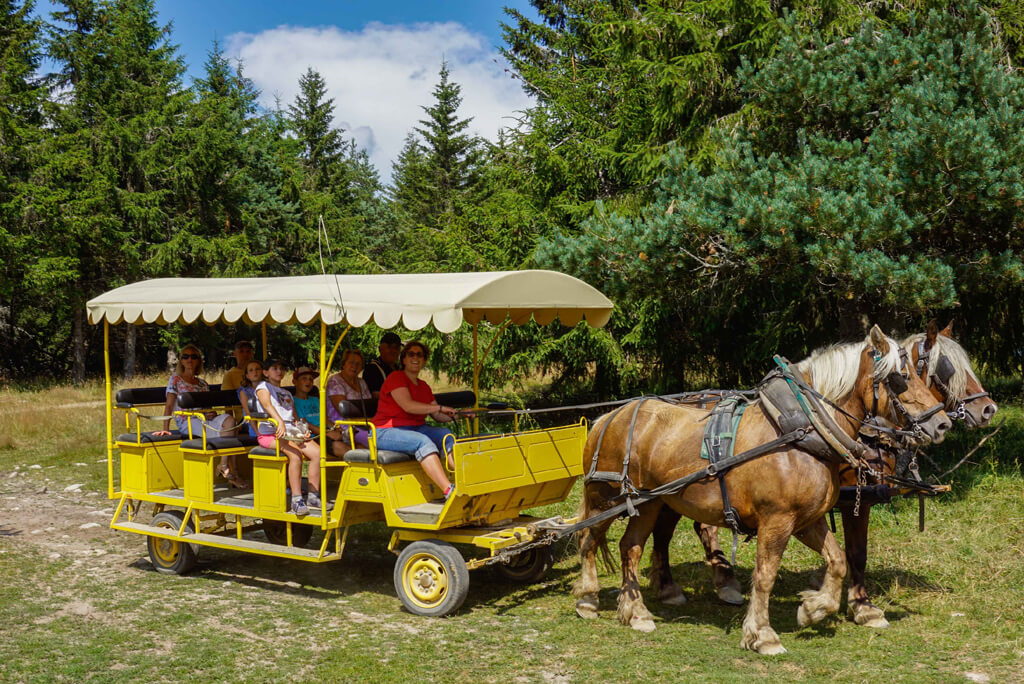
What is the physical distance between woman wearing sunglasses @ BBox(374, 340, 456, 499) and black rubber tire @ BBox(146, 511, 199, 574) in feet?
7.92

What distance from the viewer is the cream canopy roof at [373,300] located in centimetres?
705

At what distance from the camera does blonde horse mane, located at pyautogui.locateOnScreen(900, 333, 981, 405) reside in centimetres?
612

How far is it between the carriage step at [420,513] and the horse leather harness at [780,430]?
4.16 ft

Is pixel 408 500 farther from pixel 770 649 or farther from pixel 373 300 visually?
pixel 770 649

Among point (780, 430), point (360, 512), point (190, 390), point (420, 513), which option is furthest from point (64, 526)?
point (780, 430)

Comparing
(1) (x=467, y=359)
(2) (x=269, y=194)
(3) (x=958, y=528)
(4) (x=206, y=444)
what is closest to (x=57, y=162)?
(2) (x=269, y=194)

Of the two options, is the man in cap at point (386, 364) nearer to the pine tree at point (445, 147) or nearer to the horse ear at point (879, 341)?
the horse ear at point (879, 341)

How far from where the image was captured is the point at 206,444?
27.6 feet

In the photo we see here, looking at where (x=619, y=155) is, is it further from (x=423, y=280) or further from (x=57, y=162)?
(x=57, y=162)

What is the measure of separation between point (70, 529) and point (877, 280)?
30.1 ft

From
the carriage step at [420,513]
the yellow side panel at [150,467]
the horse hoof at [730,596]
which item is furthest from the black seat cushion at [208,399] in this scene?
the horse hoof at [730,596]

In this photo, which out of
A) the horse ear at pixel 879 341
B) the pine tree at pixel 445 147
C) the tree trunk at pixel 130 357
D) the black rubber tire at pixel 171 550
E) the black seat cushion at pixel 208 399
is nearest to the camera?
the horse ear at pixel 879 341

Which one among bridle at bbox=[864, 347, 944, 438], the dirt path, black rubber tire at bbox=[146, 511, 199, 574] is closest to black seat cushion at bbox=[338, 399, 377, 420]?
black rubber tire at bbox=[146, 511, 199, 574]

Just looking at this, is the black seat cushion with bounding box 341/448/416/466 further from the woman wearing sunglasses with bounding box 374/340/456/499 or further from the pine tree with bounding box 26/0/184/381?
the pine tree with bounding box 26/0/184/381
